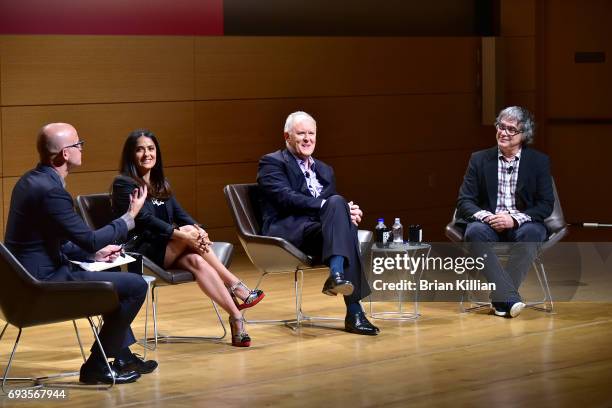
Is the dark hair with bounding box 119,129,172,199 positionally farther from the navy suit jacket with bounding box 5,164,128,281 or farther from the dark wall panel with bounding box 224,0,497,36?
the dark wall panel with bounding box 224,0,497,36

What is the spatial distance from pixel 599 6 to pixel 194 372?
701 cm

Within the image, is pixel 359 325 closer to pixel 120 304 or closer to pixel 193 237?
pixel 193 237

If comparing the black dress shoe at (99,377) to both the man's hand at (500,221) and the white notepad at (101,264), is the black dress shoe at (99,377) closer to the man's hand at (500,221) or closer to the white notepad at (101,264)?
the white notepad at (101,264)

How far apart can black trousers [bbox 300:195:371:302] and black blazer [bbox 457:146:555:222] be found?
3.36 ft

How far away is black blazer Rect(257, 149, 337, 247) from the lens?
685cm

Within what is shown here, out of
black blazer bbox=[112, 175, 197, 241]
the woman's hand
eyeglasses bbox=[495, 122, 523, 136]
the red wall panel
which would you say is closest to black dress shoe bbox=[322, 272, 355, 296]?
the woman's hand

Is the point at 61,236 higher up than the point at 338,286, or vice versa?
the point at 61,236

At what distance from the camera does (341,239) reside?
6.62m

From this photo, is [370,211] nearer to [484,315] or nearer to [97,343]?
[484,315]

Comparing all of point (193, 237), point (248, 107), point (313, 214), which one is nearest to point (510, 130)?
point (313, 214)

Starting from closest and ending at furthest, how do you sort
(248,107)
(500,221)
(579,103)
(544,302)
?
(500,221), (544,302), (248,107), (579,103)

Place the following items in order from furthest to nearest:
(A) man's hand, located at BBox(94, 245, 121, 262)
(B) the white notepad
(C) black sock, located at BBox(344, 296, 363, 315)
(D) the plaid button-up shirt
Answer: (D) the plaid button-up shirt
(C) black sock, located at BBox(344, 296, 363, 315)
(A) man's hand, located at BBox(94, 245, 121, 262)
(B) the white notepad

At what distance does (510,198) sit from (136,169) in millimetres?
2467

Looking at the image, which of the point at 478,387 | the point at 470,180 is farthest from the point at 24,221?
the point at 470,180
